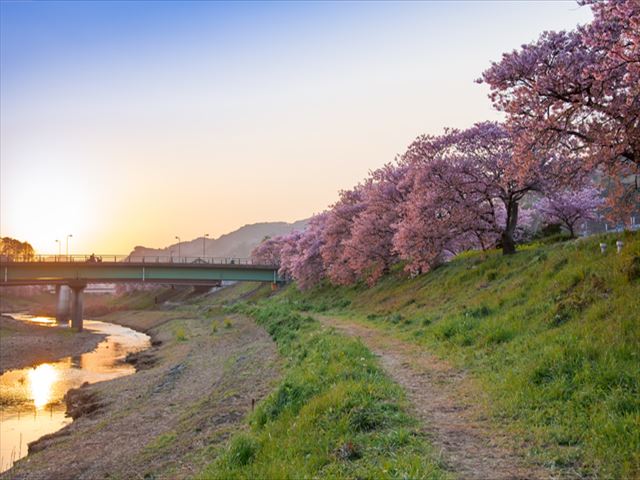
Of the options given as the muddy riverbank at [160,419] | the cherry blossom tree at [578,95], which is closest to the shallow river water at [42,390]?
the muddy riverbank at [160,419]

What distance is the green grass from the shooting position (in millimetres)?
7680

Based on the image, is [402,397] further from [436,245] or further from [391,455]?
[436,245]

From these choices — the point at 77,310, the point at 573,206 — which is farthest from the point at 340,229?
the point at 77,310

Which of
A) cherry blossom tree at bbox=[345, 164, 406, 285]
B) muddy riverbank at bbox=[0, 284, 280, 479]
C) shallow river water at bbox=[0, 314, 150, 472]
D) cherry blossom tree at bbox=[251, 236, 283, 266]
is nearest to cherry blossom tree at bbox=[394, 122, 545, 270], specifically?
cherry blossom tree at bbox=[345, 164, 406, 285]

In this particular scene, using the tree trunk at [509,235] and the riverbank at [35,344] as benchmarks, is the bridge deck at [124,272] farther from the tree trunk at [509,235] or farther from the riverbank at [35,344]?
the tree trunk at [509,235]

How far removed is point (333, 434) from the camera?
360 inches

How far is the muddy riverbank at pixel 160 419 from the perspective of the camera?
13.2 m

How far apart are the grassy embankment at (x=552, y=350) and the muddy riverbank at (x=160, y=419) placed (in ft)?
7.38

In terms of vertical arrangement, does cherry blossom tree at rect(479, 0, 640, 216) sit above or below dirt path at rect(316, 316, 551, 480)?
above

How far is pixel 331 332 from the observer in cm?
2359

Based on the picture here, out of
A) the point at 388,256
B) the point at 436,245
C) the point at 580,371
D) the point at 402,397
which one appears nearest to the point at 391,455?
the point at 402,397

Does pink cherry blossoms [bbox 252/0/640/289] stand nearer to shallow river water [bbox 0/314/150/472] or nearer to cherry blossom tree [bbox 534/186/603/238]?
cherry blossom tree [bbox 534/186/603/238]

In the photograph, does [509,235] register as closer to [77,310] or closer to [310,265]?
[310,265]

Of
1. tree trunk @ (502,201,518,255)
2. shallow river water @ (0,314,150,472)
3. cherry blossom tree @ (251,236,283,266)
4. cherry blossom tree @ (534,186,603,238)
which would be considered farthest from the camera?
cherry blossom tree @ (251,236,283,266)
